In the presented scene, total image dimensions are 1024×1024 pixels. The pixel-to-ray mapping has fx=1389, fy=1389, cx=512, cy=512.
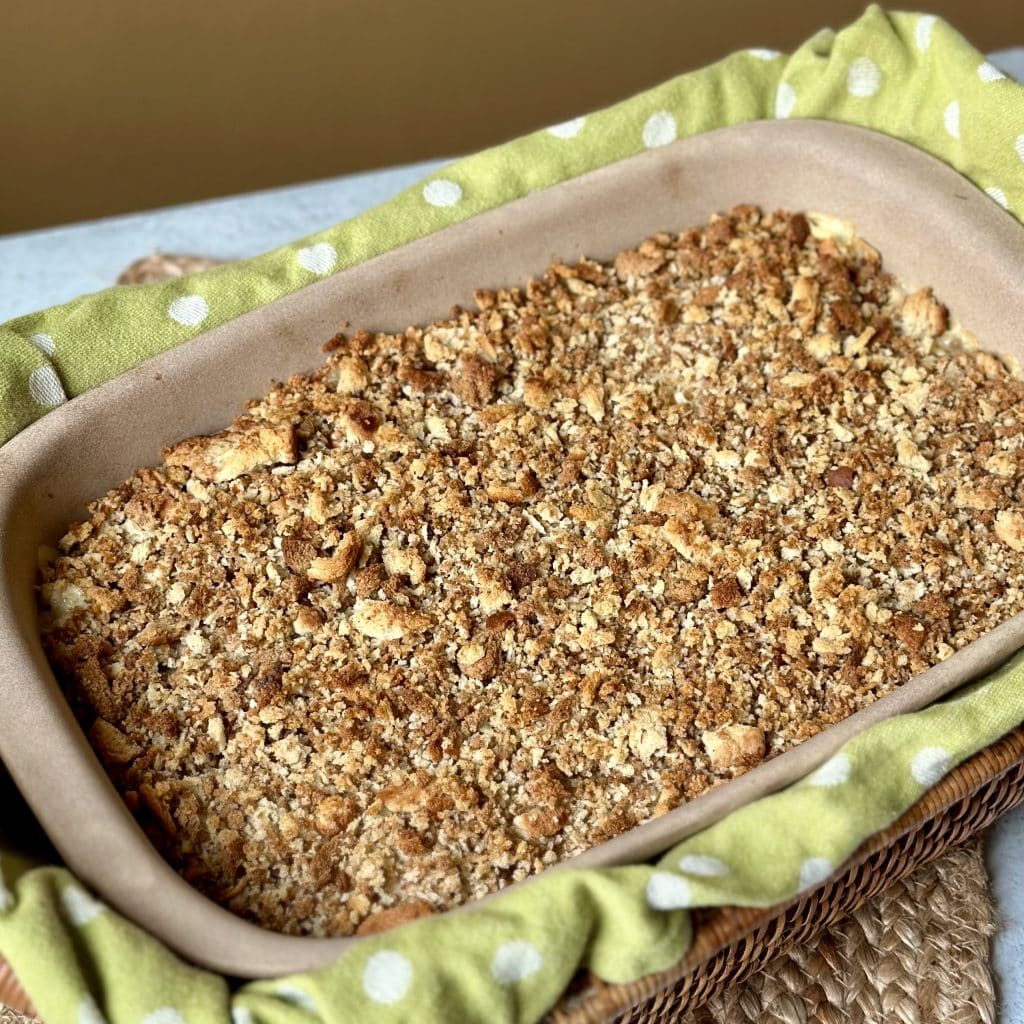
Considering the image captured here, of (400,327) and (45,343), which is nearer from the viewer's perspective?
(45,343)

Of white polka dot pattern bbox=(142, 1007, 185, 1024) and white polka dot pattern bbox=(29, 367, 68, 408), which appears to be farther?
white polka dot pattern bbox=(29, 367, 68, 408)

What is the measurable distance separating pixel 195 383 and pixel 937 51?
71cm

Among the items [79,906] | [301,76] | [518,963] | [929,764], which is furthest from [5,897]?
[301,76]

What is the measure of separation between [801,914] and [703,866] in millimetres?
127

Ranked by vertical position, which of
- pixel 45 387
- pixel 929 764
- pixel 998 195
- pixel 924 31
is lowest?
pixel 929 764

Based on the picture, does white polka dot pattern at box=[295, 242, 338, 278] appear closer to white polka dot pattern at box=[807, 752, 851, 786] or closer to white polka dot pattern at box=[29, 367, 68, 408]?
white polka dot pattern at box=[29, 367, 68, 408]

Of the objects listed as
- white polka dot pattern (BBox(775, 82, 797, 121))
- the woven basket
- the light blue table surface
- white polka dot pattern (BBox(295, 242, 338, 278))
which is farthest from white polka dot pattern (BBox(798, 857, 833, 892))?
the light blue table surface

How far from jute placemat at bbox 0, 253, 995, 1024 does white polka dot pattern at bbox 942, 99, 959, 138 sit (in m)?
0.63

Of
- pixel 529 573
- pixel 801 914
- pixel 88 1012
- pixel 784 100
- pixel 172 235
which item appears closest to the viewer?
pixel 88 1012

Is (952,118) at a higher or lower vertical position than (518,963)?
higher

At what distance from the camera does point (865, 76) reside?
1262 mm

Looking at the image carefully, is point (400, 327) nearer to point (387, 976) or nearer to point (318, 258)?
point (318, 258)

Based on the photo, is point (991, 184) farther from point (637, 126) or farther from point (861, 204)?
point (637, 126)

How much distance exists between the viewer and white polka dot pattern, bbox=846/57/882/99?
1260mm
